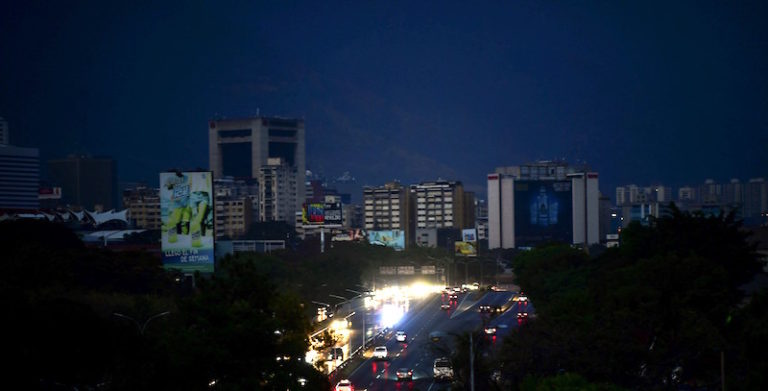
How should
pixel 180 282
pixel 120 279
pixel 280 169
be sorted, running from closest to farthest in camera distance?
pixel 120 279, pixel 180 282, pixel 280 169

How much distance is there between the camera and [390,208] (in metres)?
196

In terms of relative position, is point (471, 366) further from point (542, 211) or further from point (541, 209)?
point (541, 209)

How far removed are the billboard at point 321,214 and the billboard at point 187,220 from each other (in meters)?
61.5

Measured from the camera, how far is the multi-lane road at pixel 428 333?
151 feet

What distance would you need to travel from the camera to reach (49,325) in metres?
25.9

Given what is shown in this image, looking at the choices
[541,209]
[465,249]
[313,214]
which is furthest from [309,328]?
[541,209]

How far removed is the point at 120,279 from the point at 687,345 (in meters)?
37.1

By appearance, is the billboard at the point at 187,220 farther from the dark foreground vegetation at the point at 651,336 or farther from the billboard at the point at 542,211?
the billboard at the point at 542,211

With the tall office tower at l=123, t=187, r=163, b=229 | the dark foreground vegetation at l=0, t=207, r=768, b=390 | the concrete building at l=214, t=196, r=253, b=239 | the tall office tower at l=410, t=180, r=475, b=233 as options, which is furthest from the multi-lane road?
the tall office tower at l=410, t=180, r=475, b=233

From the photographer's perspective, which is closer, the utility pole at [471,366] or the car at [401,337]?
the utility pole at [471,366]

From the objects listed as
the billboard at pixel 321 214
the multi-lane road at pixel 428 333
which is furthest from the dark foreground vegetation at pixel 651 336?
the billboard at pixel 321 214

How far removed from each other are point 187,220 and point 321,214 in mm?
63641

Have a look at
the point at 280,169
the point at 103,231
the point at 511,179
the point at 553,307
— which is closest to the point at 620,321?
the point at 553,307

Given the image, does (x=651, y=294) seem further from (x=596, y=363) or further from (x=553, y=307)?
(x=553, y=307)
